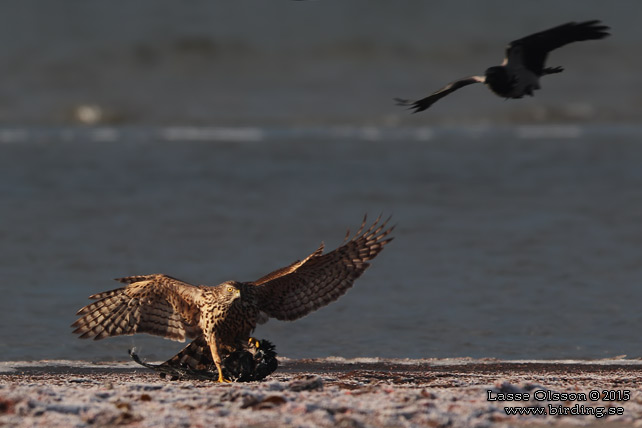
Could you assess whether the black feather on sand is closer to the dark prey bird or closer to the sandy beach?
the sandy beach

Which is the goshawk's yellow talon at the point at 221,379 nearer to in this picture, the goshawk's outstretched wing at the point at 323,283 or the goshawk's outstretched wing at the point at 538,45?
the goshawk's outstretched wing at the point at 323,283

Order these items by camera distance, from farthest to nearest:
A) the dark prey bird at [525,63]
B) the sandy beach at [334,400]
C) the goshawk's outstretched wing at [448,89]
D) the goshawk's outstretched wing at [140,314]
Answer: the goshawk's outstretched wing at [140,314] → the dark prey bird at [525,63] → the goshawk's outstretched wing at [448,89] → the sandy beach at [334,400]

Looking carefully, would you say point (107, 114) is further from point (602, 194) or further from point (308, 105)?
point (602, 194)

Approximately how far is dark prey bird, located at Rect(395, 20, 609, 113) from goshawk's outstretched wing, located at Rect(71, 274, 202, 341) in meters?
1.67

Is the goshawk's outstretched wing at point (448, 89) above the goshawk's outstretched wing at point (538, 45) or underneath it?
underneath

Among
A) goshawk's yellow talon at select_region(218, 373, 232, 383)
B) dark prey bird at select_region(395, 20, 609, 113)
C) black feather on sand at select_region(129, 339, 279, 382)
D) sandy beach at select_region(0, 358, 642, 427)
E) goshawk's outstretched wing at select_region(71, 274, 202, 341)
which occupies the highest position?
dark prey bird at select_region(395, 20, 609, 113)

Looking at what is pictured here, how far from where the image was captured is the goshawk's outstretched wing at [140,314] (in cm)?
588

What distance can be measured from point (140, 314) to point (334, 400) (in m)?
1.64

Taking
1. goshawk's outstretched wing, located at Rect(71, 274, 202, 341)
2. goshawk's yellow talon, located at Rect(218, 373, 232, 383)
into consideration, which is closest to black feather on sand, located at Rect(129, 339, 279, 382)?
goshawk's yellow talon, located at Rect(218, 373, 232, 383)

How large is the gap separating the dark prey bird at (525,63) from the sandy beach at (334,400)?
154cm

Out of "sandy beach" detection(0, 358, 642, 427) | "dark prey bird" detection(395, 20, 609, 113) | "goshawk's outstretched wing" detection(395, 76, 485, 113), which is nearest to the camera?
"sandy beach" detection(0, 358, 642, 427)

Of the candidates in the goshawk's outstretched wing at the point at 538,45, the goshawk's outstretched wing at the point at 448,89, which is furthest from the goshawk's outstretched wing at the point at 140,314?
the goshawk's outstretched wing at the point at 538,45

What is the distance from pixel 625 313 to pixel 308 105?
1339 centimetres

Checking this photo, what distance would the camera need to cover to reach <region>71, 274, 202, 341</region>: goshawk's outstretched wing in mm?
5879
